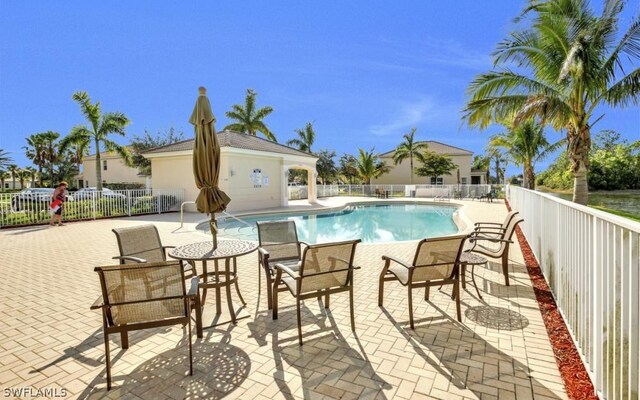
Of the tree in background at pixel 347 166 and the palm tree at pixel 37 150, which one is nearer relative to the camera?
the palm tree at pixel 37 150

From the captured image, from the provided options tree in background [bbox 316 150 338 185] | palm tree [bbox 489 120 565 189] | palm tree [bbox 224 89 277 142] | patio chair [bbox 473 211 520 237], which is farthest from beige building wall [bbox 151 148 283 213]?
tree in background [bbox 316 150 338 185]

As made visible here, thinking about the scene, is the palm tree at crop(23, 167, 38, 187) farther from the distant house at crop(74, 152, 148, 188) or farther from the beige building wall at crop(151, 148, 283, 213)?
the beige building wall at crop(151, 148, 283, 213)

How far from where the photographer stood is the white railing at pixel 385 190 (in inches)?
1008

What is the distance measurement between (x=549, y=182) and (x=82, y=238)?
103 feet

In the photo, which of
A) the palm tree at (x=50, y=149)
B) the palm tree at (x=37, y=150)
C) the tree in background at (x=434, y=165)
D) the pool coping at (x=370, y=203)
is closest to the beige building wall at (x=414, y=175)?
the tree in background at (x=434, y=165)

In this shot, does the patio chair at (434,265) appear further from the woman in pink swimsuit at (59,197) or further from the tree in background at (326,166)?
the tree in background at (326,166)

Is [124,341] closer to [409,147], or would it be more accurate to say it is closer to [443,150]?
[409,147]

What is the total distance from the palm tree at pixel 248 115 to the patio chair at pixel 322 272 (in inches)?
1120

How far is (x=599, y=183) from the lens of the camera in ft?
58.8

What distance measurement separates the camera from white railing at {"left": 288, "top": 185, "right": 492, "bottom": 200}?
25.6 metres

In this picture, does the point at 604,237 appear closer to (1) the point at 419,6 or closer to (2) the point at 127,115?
(1) the point at 419,6

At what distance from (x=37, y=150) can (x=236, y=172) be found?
121 feet

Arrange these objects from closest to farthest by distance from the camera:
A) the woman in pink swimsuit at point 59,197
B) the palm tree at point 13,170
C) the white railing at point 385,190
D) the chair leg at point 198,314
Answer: the chair leg at point 198,314 < the woman in pink swimsuit at point 59,197 < the white railing at point 385,190 < the palm tree at point 13,170

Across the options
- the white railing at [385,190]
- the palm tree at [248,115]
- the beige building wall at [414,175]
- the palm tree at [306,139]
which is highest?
the palm tree at [248,115]
